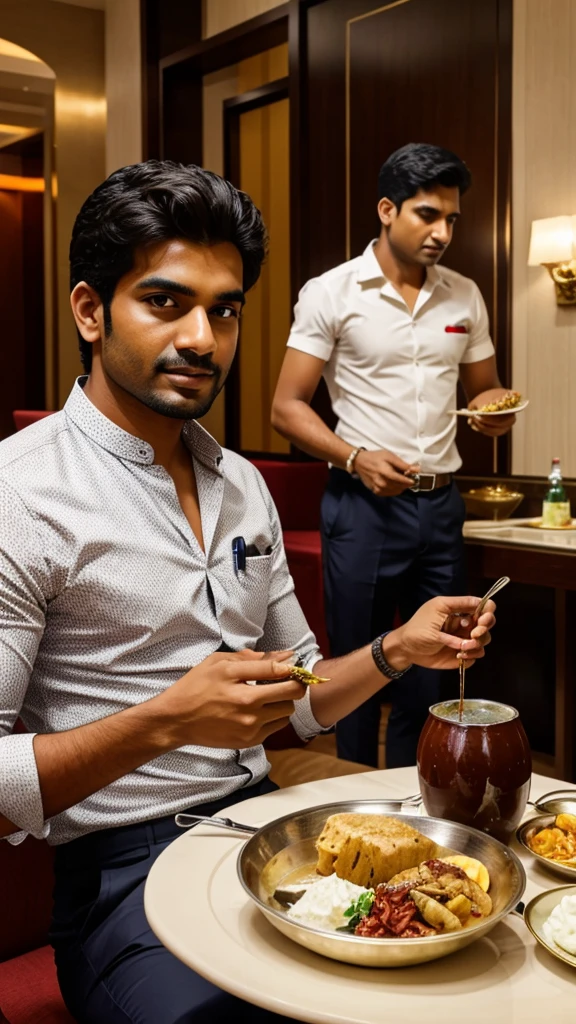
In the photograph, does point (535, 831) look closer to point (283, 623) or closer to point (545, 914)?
point (545, 914)

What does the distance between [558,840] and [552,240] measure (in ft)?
10.1

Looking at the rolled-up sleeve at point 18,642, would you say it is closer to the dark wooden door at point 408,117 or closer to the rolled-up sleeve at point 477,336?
the rolled-up sleeve at point 477,336

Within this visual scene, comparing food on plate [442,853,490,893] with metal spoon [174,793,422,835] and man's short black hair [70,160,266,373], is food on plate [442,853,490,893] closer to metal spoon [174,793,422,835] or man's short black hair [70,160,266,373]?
metal spoon [174,793,422,835]

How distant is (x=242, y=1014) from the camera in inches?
39.3

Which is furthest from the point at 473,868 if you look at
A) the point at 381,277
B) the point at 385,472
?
the point at 381,277

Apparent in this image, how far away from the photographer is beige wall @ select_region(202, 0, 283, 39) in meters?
5.17

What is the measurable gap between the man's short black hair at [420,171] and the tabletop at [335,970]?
7.39 ft

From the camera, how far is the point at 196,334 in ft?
3.97

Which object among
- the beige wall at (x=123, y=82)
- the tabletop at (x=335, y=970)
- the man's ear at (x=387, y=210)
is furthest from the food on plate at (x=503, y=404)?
the beige wall at (x=123, y=82)

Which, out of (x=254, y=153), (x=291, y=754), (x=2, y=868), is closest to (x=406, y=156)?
(x=291, y=754)

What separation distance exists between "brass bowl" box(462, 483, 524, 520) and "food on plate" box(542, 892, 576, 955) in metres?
2.73

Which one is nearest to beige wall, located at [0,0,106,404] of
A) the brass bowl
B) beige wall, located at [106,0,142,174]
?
beige wall, located at [106,0,142,174]

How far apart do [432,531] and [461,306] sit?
687 millimetres

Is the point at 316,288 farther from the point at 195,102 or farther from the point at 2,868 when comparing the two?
the point at 195,102
